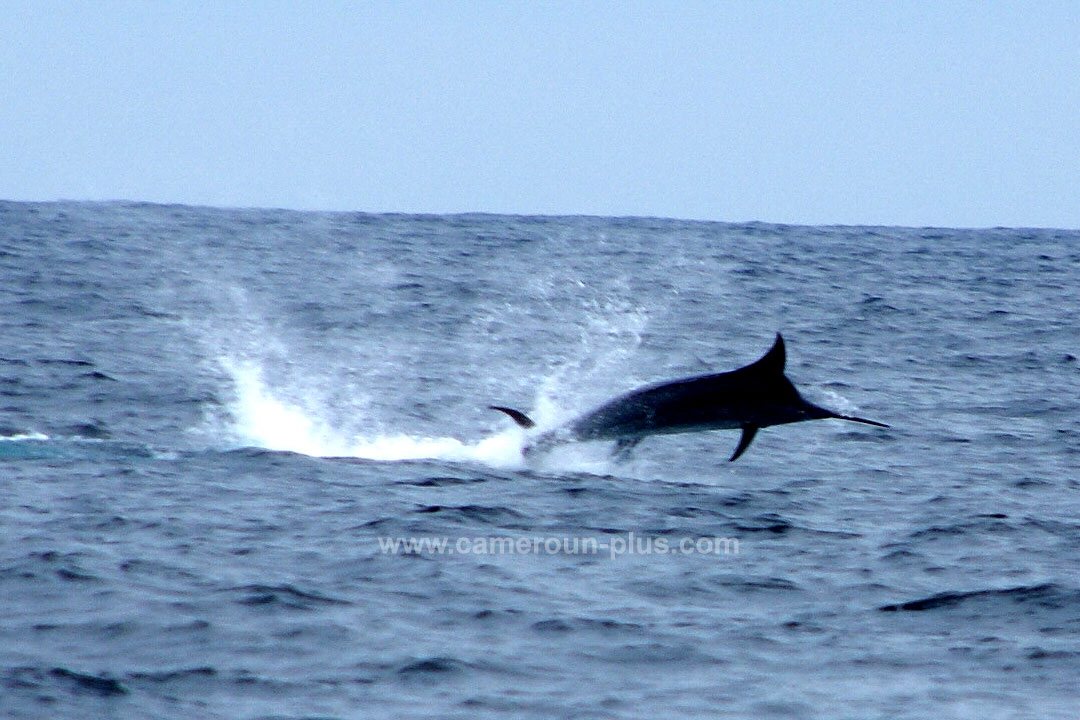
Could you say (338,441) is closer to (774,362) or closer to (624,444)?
(624,444)

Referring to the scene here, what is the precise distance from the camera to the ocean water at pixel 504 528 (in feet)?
23.6

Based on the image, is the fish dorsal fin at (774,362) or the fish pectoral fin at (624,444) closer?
the fish dorsal fin at (774,362)

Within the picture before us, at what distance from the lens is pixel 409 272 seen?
118 feet

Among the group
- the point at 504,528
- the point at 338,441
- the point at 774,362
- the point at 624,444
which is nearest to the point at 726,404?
the point at 774,362

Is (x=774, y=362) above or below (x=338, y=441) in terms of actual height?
above

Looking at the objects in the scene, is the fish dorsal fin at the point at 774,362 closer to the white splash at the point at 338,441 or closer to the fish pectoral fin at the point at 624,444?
the fish pectoral fin at the point at 624,444

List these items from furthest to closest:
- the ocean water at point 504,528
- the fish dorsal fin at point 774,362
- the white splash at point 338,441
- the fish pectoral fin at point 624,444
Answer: the white splash at point 338,441
the fish pectoral fin at point 624,444
the fish dorsal fin at point 774,362
the ocean water at point 504,528

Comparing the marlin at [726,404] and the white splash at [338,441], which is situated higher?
the marlin at [726,404]

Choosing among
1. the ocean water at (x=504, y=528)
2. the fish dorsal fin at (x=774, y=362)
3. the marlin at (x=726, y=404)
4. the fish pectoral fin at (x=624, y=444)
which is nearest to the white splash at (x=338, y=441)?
the ocean water at (x=504, y=528)

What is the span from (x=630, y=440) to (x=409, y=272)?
24662 mm

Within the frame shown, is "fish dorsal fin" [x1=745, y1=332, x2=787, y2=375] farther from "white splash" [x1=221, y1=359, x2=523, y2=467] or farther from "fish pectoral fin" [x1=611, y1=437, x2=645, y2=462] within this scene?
"white splash" [x1=221, y1=359, x2=523, y2=467]

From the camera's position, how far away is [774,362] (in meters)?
11.1

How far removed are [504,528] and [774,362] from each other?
2408 mm

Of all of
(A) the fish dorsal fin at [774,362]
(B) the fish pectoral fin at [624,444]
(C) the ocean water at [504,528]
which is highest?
(A) the fish dorsal fin at [774,362]
